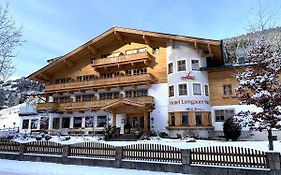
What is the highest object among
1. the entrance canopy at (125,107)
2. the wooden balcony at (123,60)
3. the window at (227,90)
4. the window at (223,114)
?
the wooden balcony at (123,60)

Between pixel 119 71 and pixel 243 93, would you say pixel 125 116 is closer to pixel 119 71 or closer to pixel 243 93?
pixel 119 71

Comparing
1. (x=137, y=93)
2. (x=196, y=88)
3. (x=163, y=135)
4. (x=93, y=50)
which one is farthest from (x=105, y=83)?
(x=196, y=88)

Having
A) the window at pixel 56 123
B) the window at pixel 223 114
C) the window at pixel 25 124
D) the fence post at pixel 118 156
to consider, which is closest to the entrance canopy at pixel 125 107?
the window at pixel 223 114

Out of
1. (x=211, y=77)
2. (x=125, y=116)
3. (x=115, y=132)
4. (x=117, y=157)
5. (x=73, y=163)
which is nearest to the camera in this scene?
(x=117, y=157)

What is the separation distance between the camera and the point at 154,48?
101ft

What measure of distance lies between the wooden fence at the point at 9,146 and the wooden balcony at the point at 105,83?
53.8 feet

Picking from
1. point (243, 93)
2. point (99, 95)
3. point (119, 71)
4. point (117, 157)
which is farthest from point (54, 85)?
point (243, 93)

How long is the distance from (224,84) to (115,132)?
14168 mm

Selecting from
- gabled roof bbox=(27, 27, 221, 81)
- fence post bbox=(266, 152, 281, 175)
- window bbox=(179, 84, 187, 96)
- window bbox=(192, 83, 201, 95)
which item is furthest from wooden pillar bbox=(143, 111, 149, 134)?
fence post bbox=(266, 152, 281, 175)

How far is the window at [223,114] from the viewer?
86.0 feet

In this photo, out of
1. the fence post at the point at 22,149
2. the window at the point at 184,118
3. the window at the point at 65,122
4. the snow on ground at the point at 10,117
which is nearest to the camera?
the fence post at the point at 22,149

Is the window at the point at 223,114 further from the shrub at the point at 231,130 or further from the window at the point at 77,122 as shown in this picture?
the window at the point at 77,122

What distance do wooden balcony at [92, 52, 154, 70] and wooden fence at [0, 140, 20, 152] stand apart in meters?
17.8

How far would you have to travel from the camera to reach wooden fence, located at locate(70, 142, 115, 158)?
40.5 feet
